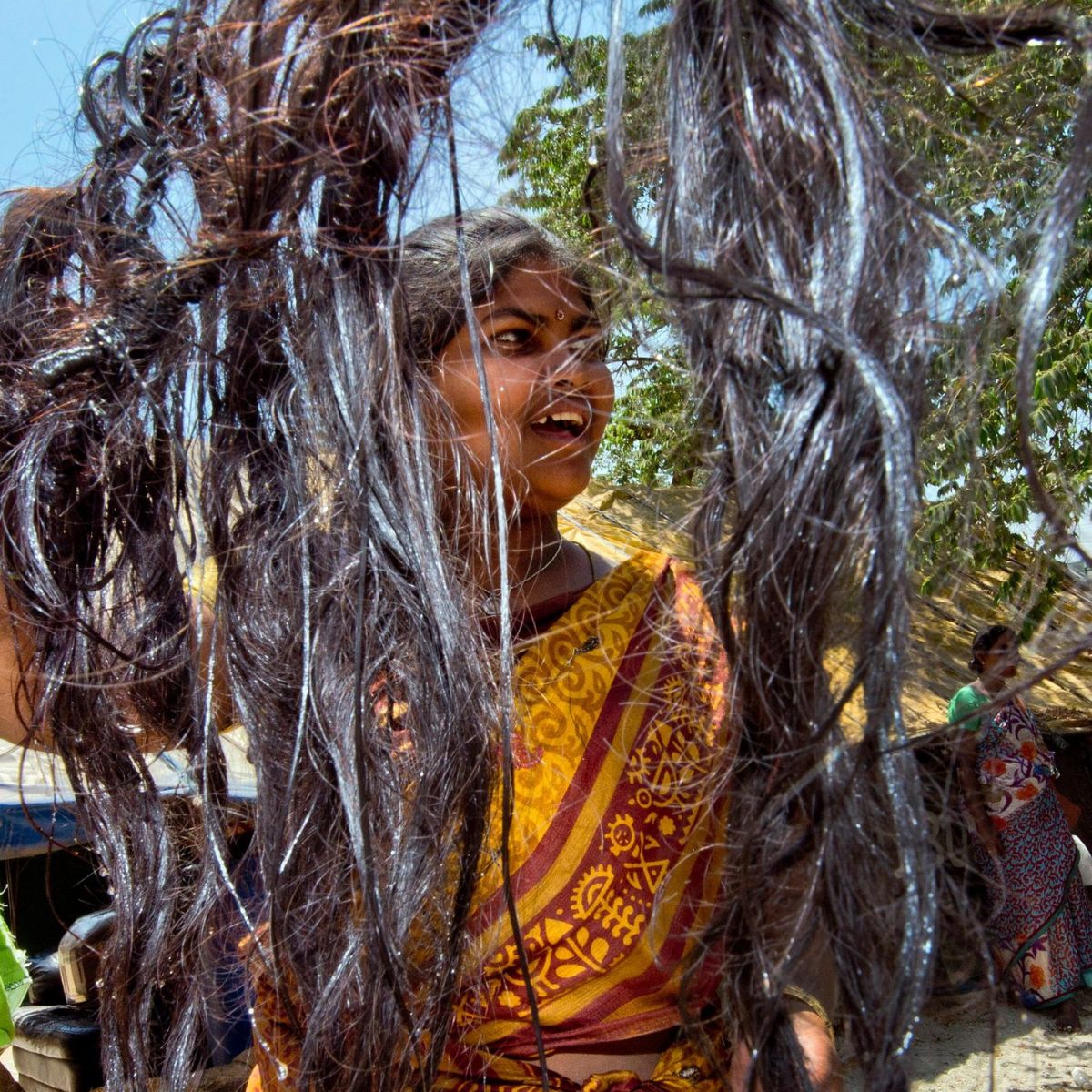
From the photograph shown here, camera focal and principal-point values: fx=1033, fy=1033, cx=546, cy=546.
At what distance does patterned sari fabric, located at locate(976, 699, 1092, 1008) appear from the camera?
16.8 ft

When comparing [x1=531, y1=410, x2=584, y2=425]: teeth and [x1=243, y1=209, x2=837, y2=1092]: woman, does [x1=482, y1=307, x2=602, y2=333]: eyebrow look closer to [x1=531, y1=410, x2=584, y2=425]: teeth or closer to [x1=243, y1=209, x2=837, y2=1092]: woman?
[x1=243, y1=209, x2=837, y2=1092]: woman

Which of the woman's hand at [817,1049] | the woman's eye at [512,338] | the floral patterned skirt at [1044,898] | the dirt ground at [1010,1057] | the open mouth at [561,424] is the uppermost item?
the woman's eye at [512,338]

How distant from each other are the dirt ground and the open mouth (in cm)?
446

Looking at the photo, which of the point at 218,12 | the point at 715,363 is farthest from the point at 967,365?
the point at 218,12

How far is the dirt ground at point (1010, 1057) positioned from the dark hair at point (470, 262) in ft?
15.0

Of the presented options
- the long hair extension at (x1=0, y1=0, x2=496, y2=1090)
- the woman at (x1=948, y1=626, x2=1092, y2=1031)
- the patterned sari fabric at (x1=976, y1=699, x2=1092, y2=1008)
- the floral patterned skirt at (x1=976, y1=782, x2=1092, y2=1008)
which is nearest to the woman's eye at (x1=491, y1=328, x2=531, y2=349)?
the long hair extension at (x1=0, y1=0, x2=496, y2=1090)

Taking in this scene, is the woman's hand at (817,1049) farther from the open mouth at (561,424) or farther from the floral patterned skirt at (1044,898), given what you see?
the floral patterned skirt at (1044,898)

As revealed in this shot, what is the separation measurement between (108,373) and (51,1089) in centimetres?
330

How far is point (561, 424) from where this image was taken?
1.39 m

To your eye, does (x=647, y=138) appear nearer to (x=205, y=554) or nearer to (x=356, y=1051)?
(x=205, y=554)

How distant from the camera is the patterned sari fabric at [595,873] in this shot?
1332mm

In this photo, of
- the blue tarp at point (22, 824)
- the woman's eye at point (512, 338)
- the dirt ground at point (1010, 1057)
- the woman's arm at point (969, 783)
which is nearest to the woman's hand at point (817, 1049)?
the woman's arm at point (969, 783)

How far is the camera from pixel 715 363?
77 cm

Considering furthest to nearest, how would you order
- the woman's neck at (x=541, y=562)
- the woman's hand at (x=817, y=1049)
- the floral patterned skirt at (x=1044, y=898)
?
1. the floral patterned skirt at (x=1044, y=898)
2. the woman's neck at (x=541, y=562)
3. the woman's hand at (x=817, y=1049)
